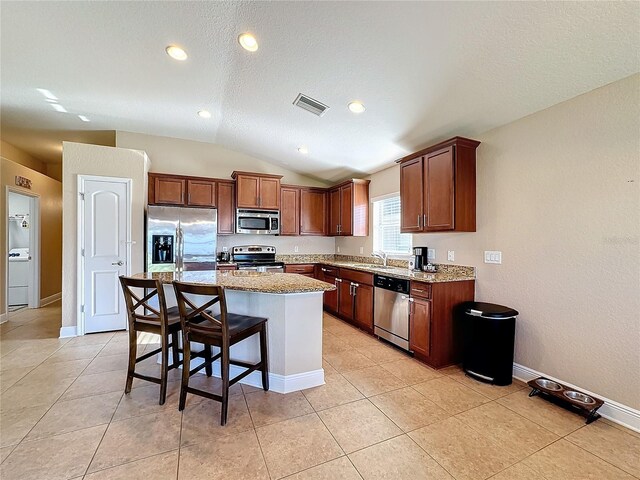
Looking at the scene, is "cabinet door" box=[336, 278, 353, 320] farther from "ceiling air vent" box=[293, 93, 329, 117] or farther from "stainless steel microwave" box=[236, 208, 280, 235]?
"ceiling air vent" box=[293, 93, 329, 117]

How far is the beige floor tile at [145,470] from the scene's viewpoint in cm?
155

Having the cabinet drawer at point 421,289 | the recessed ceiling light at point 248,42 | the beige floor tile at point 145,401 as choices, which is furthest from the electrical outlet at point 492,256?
the beige floor tile at point 145,401

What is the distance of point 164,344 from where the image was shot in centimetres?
228

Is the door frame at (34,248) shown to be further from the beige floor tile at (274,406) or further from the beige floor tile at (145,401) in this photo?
the beige floor tile at (274,406)

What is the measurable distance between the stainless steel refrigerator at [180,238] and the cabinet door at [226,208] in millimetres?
321

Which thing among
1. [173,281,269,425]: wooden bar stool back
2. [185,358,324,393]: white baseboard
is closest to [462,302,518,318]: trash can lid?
[185,358,324,393]: white baseboard

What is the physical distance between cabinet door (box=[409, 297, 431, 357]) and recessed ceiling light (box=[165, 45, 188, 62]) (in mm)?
3470

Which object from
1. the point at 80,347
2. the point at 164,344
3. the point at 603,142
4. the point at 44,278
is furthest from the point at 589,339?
the point at 44,278

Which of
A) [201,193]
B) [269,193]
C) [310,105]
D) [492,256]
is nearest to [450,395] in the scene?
[492,256]

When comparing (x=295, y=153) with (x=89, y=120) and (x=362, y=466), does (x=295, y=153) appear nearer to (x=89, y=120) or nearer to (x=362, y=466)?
(x=89, y=120)

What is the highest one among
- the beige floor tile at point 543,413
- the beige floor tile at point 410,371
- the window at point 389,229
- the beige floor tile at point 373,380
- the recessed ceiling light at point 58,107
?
the recessed ceiling light at point 58,107

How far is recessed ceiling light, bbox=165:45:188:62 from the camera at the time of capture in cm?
271

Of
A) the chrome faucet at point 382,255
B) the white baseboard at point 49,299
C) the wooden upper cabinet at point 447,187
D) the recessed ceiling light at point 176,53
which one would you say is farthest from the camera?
the white baseboard at point 49,299

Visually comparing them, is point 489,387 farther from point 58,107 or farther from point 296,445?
point 58,107
